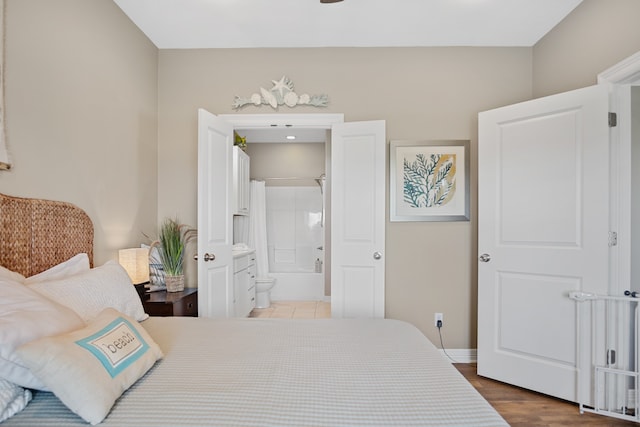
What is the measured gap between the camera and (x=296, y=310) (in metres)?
4.50

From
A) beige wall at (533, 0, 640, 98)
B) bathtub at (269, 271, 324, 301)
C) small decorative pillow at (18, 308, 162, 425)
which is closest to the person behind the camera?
small decorative pillow at (18, 308, 162, 425)

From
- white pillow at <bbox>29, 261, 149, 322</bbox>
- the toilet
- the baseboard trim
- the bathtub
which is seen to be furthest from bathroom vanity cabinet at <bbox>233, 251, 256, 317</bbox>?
the baseboard trim

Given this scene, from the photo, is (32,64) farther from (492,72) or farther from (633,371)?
(633,371)

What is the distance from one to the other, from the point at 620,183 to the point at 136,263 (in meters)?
3.20

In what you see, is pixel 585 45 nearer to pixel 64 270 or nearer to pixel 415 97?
pixel 415 97

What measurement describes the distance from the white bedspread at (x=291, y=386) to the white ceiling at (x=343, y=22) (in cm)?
218

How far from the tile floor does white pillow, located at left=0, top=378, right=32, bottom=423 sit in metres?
3.28

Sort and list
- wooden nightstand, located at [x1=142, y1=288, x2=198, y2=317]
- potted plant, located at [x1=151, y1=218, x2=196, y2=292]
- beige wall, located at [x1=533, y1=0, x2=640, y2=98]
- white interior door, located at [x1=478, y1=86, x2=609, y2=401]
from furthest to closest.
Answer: potted plant, located at [x1=151, y1=218, x2=196, y2=292] → wooden nightstand, located at [x1=142, y1=288, x2=198, y2=317] → white interior door, located at [x1=478, y1=86, x2=609, y2=401] → beige wall, located at [x1=533, y1=0, x2=640, y2=98]

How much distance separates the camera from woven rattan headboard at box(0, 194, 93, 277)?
1.50m

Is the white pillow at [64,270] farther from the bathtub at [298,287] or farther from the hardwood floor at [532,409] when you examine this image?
the bathtub at [298,287]

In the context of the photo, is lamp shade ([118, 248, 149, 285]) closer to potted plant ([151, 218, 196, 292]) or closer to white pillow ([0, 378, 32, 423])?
potted plant ([151, 218, 196, 292])

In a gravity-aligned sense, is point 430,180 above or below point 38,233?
above

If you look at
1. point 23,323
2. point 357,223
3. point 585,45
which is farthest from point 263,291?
point 585,45

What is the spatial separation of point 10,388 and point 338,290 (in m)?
2.13
